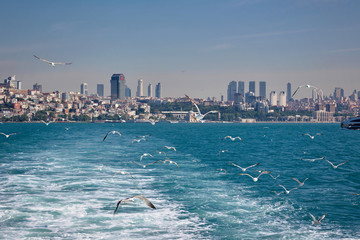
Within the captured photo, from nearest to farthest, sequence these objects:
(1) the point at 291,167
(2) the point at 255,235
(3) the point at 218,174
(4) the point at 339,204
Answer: (2) the point at 255,235 → (4) the point at 339,204 → (3) the point at 218,174 → (1) the point at 291,167

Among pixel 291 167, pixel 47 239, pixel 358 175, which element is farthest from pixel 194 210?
pixel 291 167

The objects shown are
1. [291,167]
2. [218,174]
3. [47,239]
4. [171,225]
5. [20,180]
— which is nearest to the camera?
[47,239]

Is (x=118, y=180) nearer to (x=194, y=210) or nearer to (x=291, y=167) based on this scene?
(x=194, y=210)

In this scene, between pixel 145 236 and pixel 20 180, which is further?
pixel 20 180

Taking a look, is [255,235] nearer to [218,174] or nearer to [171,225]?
[171,225]


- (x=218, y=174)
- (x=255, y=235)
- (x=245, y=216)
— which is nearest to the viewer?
(x=255, y=235)

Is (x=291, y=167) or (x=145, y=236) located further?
(x=291, y=167)

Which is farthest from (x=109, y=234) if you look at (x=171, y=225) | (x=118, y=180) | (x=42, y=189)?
(x=118, y=180)

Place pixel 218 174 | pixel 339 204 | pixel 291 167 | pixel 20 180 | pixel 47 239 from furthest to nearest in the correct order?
pixel 291 167 < pixel 218 174 < pixel 20 180 < pixel 339 204 < pixel 47 239
